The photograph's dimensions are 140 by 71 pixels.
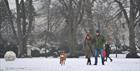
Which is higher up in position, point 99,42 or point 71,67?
point 99,42

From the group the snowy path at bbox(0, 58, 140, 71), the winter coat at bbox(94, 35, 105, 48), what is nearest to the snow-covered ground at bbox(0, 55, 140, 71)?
the snowy path at bbox(0, 58, 140, 71)

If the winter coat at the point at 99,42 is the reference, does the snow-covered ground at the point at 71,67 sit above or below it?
below

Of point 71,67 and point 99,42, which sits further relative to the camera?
point 99,42

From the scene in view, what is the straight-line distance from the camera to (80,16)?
51688 millimetres

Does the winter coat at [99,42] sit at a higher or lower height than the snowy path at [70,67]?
higher

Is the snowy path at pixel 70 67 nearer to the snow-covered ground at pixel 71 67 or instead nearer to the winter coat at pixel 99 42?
the snow-covered ground at pixel 71 67

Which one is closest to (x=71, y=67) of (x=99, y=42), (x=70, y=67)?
(x=70, y=67)

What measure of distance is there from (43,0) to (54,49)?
66.9 feet

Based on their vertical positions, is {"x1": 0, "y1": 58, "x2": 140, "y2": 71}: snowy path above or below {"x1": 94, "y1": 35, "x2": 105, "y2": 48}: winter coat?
below

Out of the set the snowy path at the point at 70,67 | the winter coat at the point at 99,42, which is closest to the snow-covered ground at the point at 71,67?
the snowy path at the point at 70,67

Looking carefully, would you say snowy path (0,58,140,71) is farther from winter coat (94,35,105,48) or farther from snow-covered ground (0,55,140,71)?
winter coat (94,35,105,48)

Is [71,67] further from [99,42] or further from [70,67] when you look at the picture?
[99,42]

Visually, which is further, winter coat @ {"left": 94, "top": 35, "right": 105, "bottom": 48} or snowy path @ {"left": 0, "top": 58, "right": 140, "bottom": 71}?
winter coat @ {"left": 94, "top": 35, "right": 105, "bottom": 48}

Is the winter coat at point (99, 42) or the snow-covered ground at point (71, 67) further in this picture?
the winter coat at point (99, 42)
